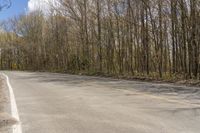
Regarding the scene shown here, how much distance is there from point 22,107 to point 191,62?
17.4 meters

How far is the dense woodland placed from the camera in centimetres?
2897

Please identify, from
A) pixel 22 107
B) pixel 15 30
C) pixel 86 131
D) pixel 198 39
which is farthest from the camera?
pixel 15 30

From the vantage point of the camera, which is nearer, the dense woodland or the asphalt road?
the asphalt road

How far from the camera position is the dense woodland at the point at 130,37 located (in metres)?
29.0

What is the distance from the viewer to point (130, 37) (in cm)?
4125

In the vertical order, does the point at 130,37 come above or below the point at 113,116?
above

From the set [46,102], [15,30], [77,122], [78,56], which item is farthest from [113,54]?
[15,30]

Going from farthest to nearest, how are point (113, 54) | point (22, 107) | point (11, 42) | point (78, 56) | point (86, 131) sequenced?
point (11, 42), point (78, 56), point (113, 54), point (22, 107), point (86, 131)

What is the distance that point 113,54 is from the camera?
45188mm

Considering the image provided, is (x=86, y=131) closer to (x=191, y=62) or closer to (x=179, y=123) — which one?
(x=179, y=123)

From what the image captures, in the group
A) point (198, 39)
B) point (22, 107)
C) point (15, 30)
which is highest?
point (15, 30)

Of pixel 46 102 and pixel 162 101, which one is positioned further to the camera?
pixel 46 102

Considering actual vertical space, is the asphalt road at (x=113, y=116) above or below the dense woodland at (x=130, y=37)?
below

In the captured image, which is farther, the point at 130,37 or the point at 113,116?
the point at 130,37
